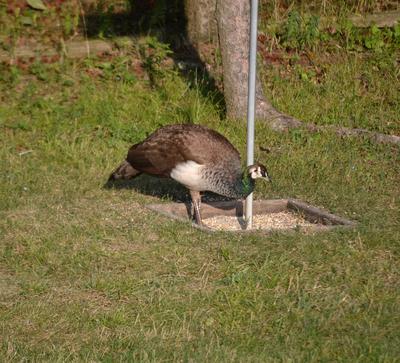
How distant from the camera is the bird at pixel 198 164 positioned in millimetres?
8062

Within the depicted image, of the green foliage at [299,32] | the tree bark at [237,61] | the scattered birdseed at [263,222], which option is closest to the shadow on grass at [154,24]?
the green foliage at [299,32]

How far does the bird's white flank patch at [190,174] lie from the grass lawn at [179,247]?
0.42 m

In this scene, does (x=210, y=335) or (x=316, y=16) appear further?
(x=316, y=16)

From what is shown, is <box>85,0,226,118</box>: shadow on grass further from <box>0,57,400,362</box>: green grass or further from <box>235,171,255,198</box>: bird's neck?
<box>235,171,255,198</box>: bird's neck

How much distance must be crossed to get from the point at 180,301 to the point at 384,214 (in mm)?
2587

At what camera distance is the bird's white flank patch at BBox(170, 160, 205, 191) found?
8.12 m

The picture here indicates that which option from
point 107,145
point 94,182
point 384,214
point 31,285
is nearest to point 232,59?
point 107,145

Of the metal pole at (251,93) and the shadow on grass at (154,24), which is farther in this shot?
the shadow on grass at (154,24)

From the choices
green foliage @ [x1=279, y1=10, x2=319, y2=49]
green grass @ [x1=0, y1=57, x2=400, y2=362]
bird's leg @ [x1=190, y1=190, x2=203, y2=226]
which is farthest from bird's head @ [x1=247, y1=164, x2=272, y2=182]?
green foliage @ [x1=279, y1=10, x2=319, y2=49]

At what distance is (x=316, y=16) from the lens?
501 inches

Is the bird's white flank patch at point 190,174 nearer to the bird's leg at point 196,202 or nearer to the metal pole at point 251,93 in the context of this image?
the bird's leg at point 196,202

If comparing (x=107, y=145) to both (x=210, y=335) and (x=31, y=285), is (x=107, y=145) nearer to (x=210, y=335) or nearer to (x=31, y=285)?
(x=31, y=285)

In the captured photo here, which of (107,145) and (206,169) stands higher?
(206,169)

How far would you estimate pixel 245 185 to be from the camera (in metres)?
8.00
